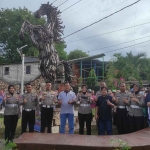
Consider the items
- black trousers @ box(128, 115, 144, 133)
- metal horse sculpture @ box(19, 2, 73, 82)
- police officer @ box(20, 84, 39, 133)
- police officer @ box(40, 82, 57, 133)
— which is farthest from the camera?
metal horse sculpture @ box(19, 2, 73, 82)

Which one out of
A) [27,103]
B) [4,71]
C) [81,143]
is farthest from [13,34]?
[81,143]

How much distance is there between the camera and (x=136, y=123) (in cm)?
563

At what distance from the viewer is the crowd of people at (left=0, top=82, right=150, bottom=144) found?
5.67m

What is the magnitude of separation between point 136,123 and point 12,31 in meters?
26.8

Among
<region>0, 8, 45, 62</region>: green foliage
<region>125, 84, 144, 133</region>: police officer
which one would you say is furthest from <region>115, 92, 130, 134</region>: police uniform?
<region>0, 8, 45, 62</region>: green foliage

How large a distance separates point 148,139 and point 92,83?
695 inches

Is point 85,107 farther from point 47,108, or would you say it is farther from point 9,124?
point 9,124

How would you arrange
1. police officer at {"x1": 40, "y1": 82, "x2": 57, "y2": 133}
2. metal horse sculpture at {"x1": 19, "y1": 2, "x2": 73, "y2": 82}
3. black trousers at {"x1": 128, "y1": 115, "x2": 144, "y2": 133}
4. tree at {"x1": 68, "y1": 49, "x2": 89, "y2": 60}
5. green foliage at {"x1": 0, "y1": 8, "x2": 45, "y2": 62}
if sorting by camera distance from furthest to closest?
tree at {"x1": 68, "y1": 49, "x2": 89, "y2": 60} < green foliage at {"x1": 0, "y1": 8, "x2": 45, "y2": 62} < metal horse sculpture at {"x1": 19, "y1": 2, "x2": 73, "y2": 82} < police officer at {"x1": 40, "y1": 82, "x2": 57, "y2": 133} < black trousers at {"x1": 128, "y1": 115, "x2": 144, "y2": 133}

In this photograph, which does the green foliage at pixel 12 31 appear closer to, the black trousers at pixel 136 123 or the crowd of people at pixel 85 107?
the crowd of people at pixel 85 107

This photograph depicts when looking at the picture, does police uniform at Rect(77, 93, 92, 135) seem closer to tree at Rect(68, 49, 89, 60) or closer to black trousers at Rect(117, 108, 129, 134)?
black trousers at Rect(117, 108, 129, 134)

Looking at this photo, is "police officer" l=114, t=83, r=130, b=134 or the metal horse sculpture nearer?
"police officer" l=114, t=83, r=130, b=134

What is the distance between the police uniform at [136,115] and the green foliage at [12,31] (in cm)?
2565

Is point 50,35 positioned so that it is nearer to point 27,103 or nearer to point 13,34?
point 27,103

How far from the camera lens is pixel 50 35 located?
29.5ft
